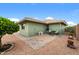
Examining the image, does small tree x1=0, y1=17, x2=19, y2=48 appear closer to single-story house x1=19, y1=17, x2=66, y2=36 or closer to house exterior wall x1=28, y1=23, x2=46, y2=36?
single-story house x1=19, y1=17, x2=66, y2=36

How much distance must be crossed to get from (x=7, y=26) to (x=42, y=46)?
1057mm

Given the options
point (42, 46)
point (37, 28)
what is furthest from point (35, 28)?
point (42, 46)

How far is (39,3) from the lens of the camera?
4.84 meters

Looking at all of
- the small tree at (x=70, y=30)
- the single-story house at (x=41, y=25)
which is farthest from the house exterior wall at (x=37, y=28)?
the small tree at (x=70, y=30)

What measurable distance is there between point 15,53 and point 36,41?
2.05ft

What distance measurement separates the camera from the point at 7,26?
4891 millimetres

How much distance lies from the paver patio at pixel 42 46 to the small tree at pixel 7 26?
0.40 ft

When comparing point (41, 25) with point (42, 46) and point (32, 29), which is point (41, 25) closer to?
point (32, 29)

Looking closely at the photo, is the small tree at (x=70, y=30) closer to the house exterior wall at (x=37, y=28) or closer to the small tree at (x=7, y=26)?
the house exterior wall at (x=37, y=28)

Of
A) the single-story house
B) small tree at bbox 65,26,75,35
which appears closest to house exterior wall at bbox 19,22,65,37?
the single-story house

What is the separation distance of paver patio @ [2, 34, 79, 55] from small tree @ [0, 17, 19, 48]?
121 mm

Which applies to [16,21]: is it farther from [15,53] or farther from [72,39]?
[72,39]

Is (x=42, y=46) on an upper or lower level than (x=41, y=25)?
lower
